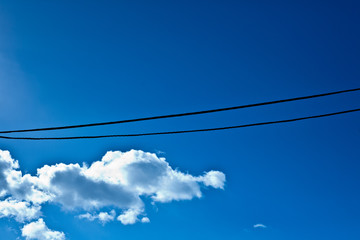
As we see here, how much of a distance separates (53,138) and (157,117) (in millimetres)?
2935

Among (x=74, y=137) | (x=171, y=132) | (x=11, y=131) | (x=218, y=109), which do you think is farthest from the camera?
(x=171, y=132)

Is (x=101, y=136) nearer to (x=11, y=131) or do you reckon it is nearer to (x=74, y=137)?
(x=74, y=137)

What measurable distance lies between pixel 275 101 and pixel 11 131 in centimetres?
605

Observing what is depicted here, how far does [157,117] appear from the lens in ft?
19.7

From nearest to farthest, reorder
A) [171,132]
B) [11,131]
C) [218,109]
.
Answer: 1. [218,109]
2. [11,131]
3. [171,132]

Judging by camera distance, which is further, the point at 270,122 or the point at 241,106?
the point at 270,122

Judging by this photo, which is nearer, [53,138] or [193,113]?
[193,113]

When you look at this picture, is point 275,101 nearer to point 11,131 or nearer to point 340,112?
point 340,112

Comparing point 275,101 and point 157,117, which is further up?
point 275,101

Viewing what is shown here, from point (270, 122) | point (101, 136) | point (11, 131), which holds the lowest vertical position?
point (11, 131)

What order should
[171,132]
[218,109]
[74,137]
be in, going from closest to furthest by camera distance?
[218,109], [74,137], [171,132]

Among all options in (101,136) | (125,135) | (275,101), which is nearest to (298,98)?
(275,101)

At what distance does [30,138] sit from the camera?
7141mm

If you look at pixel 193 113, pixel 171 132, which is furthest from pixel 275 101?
pixel 171 132
